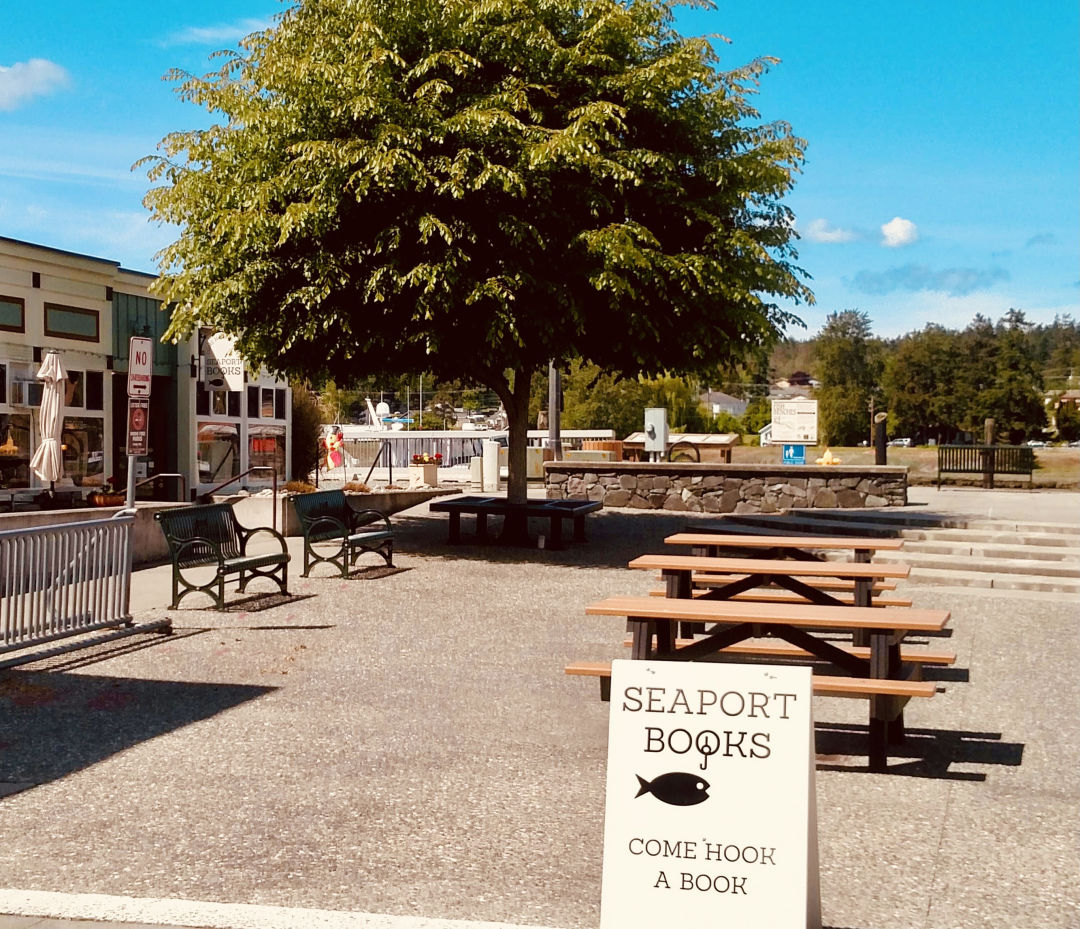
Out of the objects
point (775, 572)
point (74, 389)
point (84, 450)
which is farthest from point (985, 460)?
point (775, 572)

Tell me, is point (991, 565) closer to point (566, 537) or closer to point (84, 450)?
point (566, 537)

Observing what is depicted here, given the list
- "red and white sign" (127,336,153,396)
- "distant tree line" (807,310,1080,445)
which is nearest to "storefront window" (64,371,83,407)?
"red and white sign" (127,336,153,396)

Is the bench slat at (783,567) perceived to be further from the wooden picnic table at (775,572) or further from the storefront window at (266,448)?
the storefront window at (266,448)

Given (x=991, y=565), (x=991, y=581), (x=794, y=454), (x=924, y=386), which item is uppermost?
(x=924, y=386)

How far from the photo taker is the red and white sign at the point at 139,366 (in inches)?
505

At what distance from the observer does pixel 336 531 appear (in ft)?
47.2

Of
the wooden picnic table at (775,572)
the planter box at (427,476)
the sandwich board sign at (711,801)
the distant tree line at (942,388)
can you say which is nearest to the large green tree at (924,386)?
the distant tree line at (942,388)

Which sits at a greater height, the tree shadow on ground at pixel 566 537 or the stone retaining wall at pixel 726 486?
the stone retaining wall at pixel 726 486

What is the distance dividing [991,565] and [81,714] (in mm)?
10442

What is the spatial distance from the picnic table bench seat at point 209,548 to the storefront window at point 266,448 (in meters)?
13.8

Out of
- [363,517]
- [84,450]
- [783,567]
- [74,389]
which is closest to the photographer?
[783,567]

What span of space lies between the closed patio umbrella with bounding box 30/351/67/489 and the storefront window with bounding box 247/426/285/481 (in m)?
8.66

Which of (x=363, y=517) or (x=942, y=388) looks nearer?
(x=363, y=517)

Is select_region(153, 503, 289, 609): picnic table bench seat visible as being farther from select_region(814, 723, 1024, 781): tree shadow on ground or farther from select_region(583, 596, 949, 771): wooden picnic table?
select_region(814, 723, 1024, 781): tree shadow on ground
